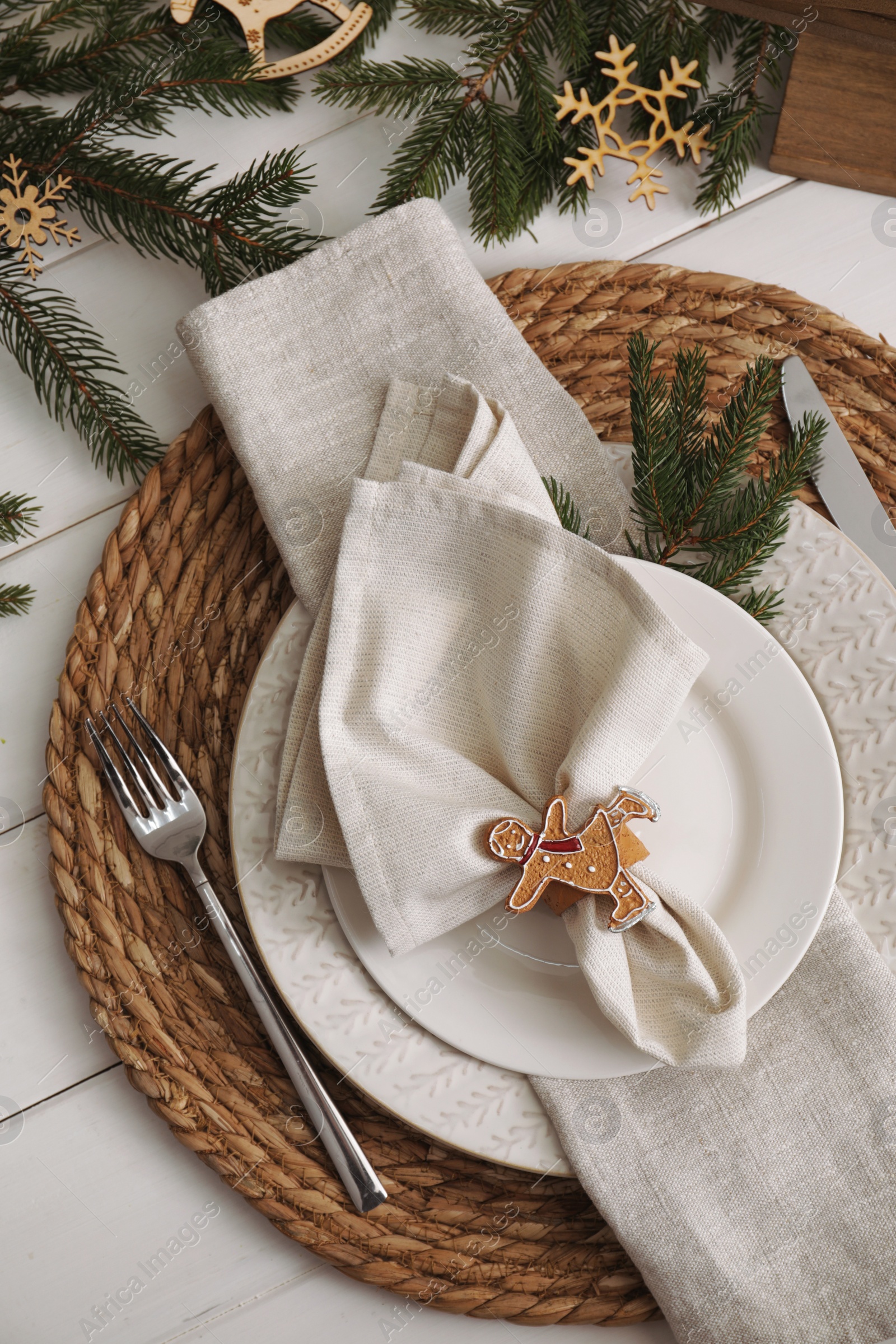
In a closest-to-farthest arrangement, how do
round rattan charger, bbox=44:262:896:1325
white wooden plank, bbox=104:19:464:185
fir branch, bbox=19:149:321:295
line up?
round rattan charger, bbox=44:262:896:1325 → fir branch, bbox=19:149:321:295 → white wooden plank, bbox=104:19:464:185

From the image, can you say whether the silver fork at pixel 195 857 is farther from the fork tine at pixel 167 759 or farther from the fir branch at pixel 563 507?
the fir branch at pixel 563 507

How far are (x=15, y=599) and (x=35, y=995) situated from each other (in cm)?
33

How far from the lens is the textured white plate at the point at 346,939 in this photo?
0.66 meters

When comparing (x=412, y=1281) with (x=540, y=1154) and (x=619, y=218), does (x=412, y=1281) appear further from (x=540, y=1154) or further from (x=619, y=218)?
(x=619, y=218)

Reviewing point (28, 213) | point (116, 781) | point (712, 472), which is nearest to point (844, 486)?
point (712, 472)

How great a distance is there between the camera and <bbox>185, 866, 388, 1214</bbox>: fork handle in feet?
2.28

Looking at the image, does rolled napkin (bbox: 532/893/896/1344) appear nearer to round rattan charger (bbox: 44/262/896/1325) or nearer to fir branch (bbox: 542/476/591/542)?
round rattan charger (bbox: 44/262/896/1325)

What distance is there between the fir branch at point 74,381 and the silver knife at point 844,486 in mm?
547

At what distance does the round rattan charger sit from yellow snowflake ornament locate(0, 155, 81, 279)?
221 millimetres

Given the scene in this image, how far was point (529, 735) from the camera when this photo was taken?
2.12 feet

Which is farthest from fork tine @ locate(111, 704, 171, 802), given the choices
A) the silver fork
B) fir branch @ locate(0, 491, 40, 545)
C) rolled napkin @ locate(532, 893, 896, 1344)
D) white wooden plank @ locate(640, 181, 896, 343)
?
white wooden plank @ locate(640, 181, 896, 343)

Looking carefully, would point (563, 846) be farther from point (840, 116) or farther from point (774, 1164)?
point (840, 116)

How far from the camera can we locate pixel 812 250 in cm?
90

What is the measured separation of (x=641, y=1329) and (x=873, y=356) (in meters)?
0.79
